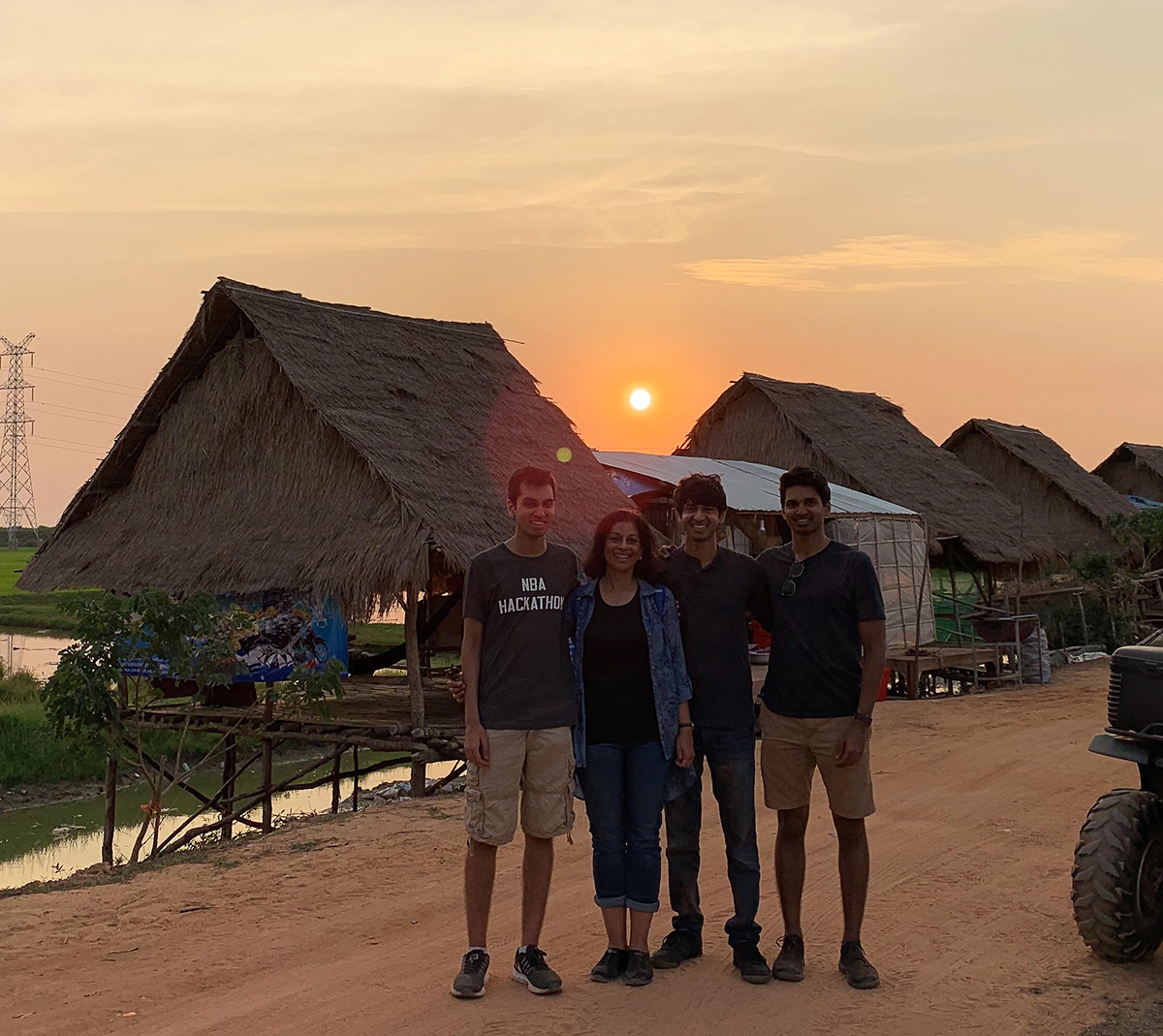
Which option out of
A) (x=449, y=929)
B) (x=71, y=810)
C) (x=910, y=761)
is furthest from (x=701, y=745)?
(x=71, y=810)

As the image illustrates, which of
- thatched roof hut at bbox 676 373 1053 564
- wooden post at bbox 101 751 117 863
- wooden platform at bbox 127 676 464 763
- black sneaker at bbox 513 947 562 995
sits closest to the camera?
black sneaker at bbox 513 947 562 995

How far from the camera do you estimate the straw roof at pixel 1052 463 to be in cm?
2947

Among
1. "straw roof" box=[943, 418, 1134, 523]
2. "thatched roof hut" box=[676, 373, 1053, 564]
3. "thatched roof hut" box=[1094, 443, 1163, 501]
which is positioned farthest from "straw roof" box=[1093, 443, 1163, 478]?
"thatched roof hut" box=[676, 373, 1053, 564]

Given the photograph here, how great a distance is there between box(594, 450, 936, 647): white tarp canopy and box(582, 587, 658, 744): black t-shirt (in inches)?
441

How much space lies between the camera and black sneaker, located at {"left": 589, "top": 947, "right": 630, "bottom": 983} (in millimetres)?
4312

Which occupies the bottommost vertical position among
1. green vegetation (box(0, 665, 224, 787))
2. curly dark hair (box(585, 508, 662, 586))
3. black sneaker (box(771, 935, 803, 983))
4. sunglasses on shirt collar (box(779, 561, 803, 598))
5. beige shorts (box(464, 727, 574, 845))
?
green vegetation (box(0, 665, 224, 787))

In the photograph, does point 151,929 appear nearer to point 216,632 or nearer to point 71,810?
point 216,632

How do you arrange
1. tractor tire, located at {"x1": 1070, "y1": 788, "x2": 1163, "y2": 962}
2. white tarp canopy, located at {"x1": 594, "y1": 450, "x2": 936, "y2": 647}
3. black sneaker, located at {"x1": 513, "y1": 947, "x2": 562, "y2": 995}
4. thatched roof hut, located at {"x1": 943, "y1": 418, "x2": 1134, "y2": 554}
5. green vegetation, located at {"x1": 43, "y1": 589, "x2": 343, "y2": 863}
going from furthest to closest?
1. thatched roof hut, located at {"x1": 943, "y1": 418, "x2": 1134, "y2": 554}
2. white tarp canopy, located at {"x1": 594, "y1": 450, "x2": 936, "y2": 647}
3. green vegetation, located at {"x1": 43, "y1": 589, "x2": 343, "y2": 863}
4. tractor tire, located at {"x1": 1070, "y1": 788, "x2": 1163, "y2": 962}
5. black sneaker, located at {"x1": 513, "y1": 947, "x2": 562, "y2": 995}

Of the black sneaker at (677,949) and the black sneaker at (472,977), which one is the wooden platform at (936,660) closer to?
the black sneaker at (677,949)

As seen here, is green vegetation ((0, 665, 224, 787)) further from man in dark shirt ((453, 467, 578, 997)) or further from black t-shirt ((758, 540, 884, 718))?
black t-shirt ((758, 540, 884, 718))

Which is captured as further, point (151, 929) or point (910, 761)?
point (910, 761)

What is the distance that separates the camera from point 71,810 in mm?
15984

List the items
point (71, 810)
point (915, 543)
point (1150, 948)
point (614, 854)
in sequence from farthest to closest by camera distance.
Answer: point (915, 543)
point (71, 810)
point (1150, 948)
point (614, 854)

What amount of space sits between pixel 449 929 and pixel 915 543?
554 inches
